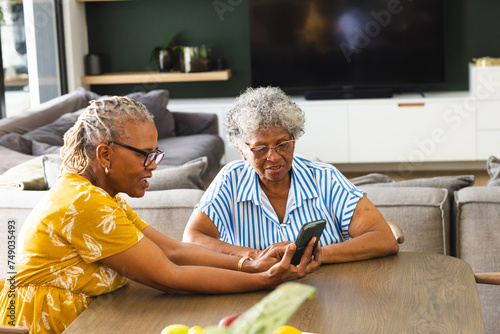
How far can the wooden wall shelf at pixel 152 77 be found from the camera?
5.81m

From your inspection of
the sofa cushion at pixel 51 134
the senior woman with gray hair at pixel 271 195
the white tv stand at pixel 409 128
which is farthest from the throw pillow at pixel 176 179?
the white tv stand at pixel 409 128

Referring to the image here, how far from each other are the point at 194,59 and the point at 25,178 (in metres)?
3.45

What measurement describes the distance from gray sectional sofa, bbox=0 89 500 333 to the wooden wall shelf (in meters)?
3.47

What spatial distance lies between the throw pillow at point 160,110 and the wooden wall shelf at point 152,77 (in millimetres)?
718

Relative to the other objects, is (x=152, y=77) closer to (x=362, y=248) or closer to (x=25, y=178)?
(x=25, y=178)

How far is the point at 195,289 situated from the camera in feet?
Answer: 4.92

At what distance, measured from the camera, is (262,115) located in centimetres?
193

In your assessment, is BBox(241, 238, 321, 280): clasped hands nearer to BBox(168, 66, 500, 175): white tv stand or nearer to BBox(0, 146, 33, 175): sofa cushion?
BBox(0, 146, 33, 175): sofa cushion

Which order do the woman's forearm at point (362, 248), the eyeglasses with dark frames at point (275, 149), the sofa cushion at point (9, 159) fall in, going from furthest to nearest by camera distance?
the sofa cushion at point (9, 159), the eyeglasses with dark frames at point (275, 149), the woman's forearm at point (362, 248)

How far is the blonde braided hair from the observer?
151cm

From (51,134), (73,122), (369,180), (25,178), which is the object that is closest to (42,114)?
(73,122)

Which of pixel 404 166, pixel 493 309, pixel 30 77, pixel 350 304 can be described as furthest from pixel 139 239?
pixel 404 166

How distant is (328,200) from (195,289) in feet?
1.98

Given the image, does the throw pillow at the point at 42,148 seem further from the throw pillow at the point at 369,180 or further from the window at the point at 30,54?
the throw pillow at the point at 369,180
